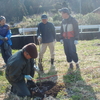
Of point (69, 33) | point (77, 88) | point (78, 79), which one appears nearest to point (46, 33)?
point (69, 33)

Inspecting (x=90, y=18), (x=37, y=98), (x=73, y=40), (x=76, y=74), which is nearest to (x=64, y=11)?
(x=73, y=40)

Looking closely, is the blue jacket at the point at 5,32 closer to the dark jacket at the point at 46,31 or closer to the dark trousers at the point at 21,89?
the dark jacket at the point at 46,31

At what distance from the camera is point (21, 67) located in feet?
9.50

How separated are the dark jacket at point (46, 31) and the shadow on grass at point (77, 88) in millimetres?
1250

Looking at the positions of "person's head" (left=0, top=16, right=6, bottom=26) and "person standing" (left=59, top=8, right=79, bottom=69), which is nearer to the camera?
"person standing" (left=59, top=8, right=79, bottom=69)

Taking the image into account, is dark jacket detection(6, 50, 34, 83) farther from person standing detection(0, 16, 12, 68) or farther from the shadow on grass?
person standing detection(0, 16, 12, 68)

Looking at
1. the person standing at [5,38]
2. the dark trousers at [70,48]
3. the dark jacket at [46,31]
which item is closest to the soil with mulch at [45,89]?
the dark trousers at [70,48]

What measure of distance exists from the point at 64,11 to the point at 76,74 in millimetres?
1753

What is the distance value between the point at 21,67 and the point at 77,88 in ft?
4.42

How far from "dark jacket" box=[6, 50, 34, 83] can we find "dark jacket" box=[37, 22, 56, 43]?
75.0 inches

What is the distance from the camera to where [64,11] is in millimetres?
4402

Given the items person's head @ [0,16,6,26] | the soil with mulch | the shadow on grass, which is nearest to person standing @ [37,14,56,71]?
person's head @ [0,16,6,26]

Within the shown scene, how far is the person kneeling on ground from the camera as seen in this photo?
9.04 ft

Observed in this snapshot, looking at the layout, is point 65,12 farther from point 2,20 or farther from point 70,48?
point 2,20
